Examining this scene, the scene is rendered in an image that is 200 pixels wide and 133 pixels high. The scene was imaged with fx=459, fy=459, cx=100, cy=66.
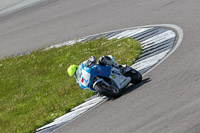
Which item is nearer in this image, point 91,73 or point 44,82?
point 91,73

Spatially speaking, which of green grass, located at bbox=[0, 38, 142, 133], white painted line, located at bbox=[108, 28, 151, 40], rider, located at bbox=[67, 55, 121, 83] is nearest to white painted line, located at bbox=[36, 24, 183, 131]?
white painted line, located at bbox=[108, 28, 151, 40]

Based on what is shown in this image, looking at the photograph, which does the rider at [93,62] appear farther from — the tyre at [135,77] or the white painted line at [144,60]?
the white painted line at [144,60]

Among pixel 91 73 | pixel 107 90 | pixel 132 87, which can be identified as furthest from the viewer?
pixel 132 87

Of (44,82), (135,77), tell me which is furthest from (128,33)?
(135,77)

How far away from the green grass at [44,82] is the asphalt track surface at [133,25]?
154cm

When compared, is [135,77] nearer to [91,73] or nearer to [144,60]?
[91,73]

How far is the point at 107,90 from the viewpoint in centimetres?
1103

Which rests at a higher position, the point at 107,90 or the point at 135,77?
the point at 107,90

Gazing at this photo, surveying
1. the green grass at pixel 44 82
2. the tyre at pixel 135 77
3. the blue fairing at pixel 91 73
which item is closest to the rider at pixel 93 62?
the blue fairing at pixel 91 73

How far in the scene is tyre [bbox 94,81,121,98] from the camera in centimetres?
1094

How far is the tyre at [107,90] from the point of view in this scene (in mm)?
10936

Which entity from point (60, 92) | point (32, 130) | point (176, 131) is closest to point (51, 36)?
point (60, 92)

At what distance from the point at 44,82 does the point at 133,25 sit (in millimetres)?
4492

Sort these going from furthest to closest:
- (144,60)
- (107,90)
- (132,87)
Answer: (144,60), (132,87), (107,90)
